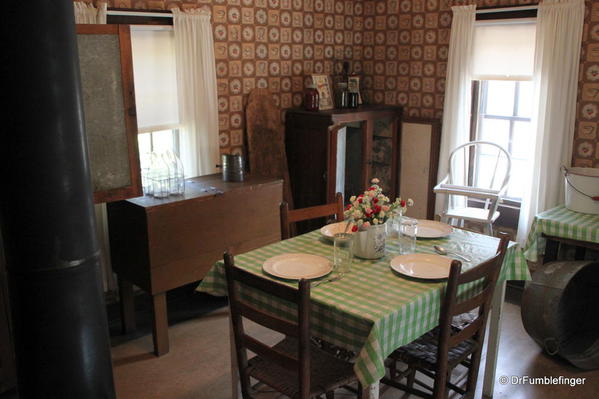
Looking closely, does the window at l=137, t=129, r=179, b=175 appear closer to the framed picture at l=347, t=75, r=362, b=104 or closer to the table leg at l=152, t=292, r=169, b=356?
the table leg at l=152, t=292, r=169, b=356

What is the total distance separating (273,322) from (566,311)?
209cm

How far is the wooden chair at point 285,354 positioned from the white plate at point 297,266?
0.16 m

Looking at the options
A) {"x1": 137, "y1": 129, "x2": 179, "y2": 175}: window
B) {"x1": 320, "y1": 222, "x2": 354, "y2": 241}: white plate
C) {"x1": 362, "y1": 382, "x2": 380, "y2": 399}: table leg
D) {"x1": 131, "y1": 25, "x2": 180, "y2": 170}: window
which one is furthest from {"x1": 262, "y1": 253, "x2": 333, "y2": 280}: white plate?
{"x1": 137, "y1": 129, "x2": 179, "y2": 175}: window

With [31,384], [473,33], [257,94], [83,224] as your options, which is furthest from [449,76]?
[31,384]

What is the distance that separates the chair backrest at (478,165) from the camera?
4656 mm

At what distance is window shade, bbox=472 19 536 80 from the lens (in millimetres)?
4219

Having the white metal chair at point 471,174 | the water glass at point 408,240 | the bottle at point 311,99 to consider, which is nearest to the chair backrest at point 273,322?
the water glass at point 408,240

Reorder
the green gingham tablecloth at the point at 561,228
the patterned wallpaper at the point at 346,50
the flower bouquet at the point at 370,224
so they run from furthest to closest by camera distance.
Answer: the patterned wallpaper at the point at 346,50 → the green gingham tablecloth at the point at 561,228 → the flower bouquet at the point at 370,224

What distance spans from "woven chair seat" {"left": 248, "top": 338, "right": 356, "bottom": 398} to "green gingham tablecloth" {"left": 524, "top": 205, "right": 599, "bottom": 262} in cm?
194

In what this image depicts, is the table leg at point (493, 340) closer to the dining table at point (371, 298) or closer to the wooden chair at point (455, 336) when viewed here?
the dining table at point (371, 298)

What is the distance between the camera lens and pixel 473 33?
14.7 feet

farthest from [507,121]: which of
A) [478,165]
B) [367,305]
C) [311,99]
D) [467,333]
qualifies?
[367,305]

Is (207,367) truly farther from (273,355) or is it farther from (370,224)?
(370,224)

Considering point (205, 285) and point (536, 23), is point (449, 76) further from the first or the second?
point (205, 285)
